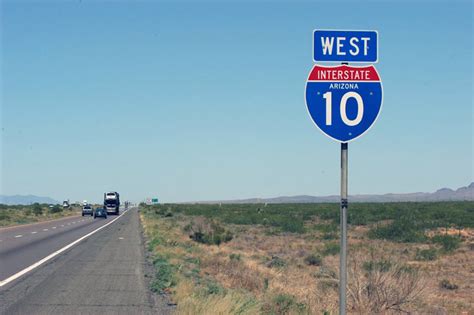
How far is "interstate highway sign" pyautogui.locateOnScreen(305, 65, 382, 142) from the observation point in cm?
700

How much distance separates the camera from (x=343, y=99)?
278 inches

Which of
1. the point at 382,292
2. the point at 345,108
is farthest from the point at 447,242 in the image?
the point at 345,108

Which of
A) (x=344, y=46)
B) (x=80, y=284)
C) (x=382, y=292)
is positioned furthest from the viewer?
(x=80, y=284)

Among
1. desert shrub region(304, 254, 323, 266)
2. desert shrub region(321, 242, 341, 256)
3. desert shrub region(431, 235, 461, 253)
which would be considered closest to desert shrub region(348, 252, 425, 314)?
desert shrub region(304, 254, 323, 266)

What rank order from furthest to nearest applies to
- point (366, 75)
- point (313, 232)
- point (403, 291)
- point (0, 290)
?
point (313, 232) < point (0, 290) < point (403, 291) < point (366, 75)

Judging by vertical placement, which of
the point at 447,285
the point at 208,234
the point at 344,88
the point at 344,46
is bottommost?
the point at 447,285

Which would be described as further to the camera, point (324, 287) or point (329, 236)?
point (329, 236)

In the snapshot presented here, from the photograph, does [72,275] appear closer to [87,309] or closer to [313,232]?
[87,309]

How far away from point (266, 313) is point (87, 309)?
10.3 feet

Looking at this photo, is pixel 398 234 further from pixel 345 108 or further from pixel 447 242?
pixel 345 108

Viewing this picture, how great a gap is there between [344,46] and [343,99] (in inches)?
22.0

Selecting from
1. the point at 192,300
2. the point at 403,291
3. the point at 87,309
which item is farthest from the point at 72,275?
the point at 403,291

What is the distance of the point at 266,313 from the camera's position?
11.2 m

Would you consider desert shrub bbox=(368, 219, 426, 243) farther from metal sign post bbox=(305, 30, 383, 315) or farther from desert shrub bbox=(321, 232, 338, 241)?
metal sign post bbox=(305, 30, 383, 315)
